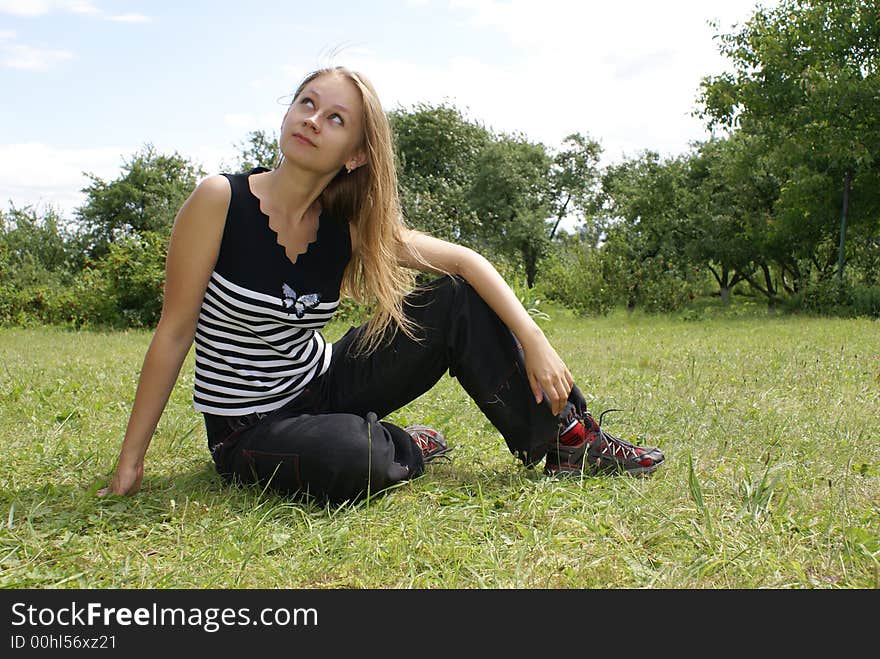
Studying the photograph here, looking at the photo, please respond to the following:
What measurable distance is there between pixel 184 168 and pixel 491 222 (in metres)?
12.6

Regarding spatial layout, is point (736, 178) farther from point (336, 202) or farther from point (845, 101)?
point (336, 202)

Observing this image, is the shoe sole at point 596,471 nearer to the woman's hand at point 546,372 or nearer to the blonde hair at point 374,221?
the woman's hand at point 546,372

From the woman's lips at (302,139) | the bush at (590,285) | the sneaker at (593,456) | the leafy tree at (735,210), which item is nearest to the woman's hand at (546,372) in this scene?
the sneaker at (593,456)

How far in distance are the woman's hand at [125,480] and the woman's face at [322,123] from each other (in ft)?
3.58

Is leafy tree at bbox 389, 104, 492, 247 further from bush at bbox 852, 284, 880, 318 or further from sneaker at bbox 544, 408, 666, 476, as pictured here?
sneaker at bbox 544, 408, 666, 476

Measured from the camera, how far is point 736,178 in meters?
17.2

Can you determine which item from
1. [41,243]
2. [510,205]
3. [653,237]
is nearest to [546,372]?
[653,237]

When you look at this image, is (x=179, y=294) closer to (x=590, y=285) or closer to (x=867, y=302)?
(x=867, y=302)

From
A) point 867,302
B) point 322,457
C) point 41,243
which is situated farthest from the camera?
point 41,243

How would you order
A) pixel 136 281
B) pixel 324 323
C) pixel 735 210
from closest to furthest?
pixel 324 323, pixel 136 281, pixel 735 210

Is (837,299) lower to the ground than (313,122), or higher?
lower

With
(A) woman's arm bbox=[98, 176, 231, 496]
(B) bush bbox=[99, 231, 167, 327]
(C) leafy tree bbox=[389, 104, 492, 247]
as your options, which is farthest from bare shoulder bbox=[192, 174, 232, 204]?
(C) leafy tree bbox=[389, 104, 492, 247]

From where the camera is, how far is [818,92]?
46.9 feet

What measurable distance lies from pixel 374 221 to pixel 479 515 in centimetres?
102
